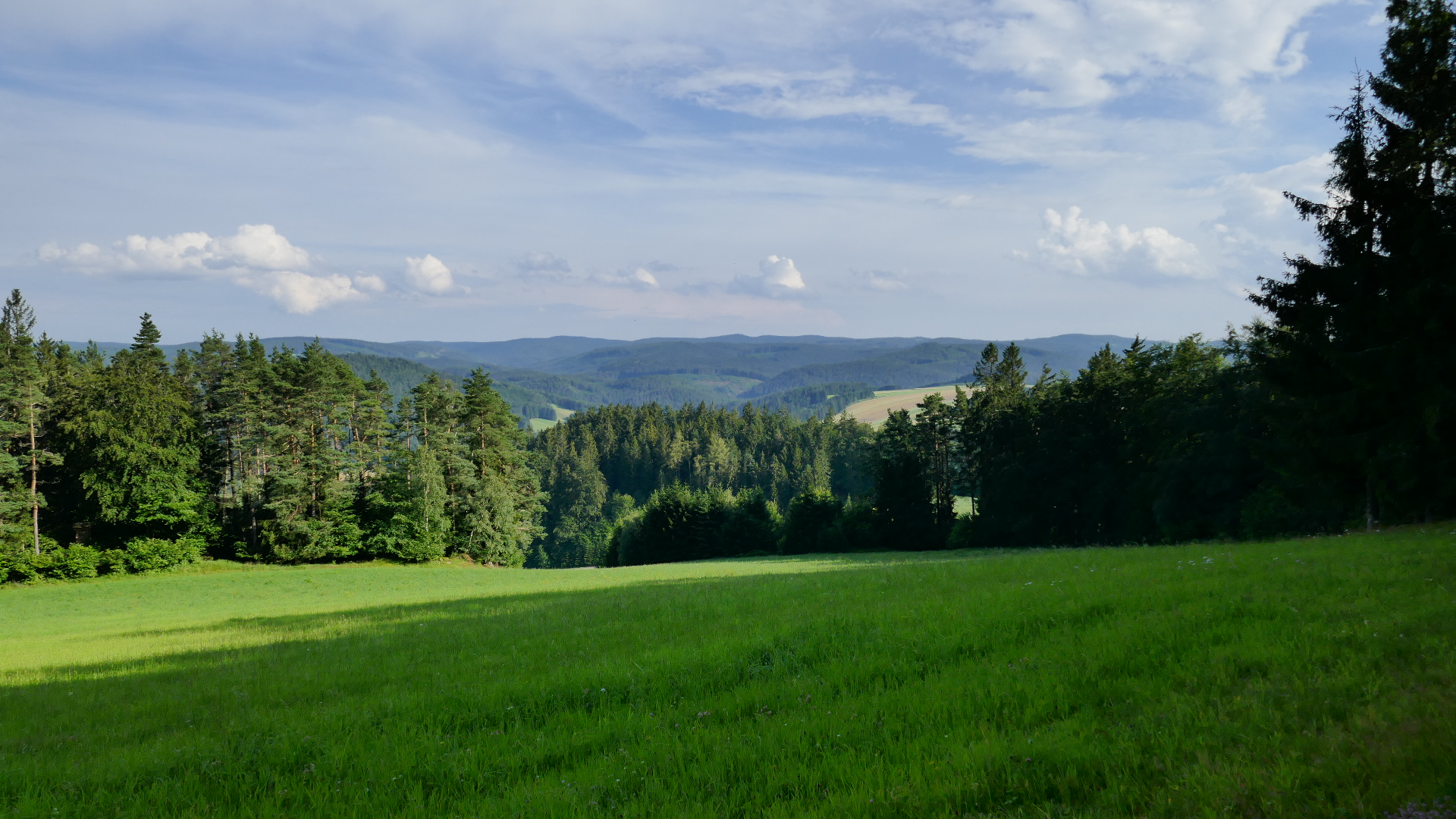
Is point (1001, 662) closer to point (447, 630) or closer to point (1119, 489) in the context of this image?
point (447, 630)

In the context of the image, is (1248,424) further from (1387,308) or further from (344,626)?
(344,626)

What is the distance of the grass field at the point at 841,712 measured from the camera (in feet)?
15.4

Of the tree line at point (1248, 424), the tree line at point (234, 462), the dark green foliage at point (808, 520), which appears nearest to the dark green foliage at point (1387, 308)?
the tree line at point (1248, 424)

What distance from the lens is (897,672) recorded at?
302 inches

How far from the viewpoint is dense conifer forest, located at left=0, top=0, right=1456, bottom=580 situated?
20.9 m

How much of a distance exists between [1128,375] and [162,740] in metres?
59.8

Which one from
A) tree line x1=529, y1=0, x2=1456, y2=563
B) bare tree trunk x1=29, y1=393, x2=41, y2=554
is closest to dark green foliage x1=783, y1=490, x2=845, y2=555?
tree line x1=529, y1=0, x2=1456, y2=563

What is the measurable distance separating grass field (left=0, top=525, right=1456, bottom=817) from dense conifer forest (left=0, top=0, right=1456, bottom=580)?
494 inches

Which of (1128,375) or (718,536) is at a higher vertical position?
(1128,375)

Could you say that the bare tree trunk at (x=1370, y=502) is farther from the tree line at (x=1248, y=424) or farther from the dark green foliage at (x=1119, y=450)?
the dark green foliage at (x=1119, y=450)

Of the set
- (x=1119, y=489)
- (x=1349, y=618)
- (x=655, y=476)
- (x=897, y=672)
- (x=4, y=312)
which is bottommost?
(x=655, y=476)

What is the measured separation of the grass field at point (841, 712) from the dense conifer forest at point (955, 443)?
12540 mm

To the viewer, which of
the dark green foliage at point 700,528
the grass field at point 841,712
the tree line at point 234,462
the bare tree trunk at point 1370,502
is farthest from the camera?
the dark green foliage at point 700,528

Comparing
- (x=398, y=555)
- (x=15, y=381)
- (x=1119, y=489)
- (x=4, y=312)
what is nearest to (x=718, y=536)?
(x=398, y=555)
